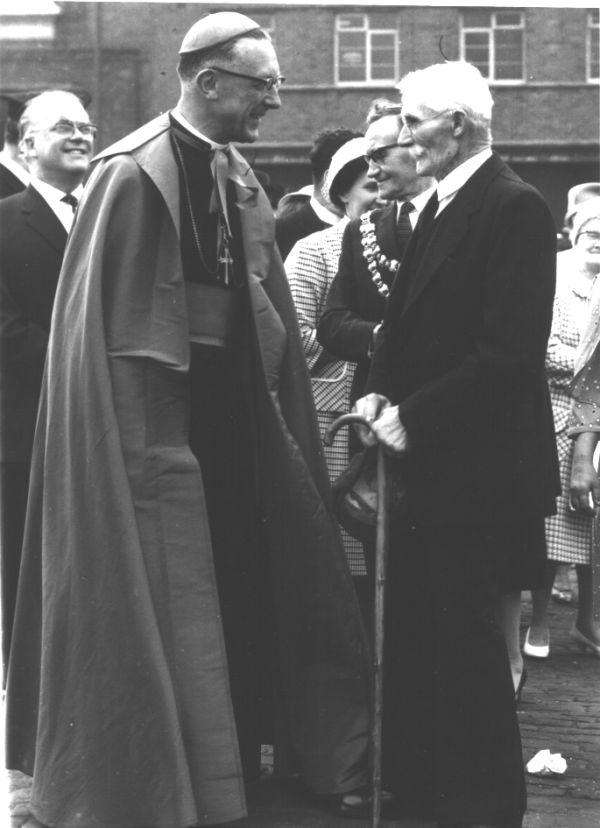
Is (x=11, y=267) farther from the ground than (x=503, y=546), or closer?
farther from the ground

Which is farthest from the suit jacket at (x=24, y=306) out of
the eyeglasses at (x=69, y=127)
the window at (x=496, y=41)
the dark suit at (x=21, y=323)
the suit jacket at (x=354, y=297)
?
the window at (x=496, y=41)

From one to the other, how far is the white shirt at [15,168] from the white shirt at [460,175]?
2.81 m

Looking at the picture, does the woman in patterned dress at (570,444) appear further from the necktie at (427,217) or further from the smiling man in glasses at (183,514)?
the necktie at (427,217)

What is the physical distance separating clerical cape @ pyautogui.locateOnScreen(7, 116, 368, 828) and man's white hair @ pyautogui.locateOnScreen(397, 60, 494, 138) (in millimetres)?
761

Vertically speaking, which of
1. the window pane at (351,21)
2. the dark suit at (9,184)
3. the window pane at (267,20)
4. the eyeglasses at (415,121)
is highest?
the window pane at (351,21)

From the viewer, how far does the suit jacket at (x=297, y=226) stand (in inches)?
269

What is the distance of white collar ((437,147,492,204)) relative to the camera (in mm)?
4117

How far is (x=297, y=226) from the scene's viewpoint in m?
6.85

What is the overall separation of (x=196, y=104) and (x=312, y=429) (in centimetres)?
107

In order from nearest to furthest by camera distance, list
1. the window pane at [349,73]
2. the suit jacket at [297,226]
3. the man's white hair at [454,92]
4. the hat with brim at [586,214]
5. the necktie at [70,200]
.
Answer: the man's white hair at [454,92] → the necktie at [70,200] → the suit jacket at [297,226] → the hat with brim at [586,214] → the window pane at [349,73]

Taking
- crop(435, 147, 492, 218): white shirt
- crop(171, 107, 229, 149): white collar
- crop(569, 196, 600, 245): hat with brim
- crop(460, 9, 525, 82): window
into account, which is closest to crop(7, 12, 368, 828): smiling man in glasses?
crop(171, 107, 229, 149): white collar

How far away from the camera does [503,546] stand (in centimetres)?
418

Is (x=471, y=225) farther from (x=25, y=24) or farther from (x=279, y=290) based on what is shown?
(x=25, y=24)

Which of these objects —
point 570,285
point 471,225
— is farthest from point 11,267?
point 570,285
